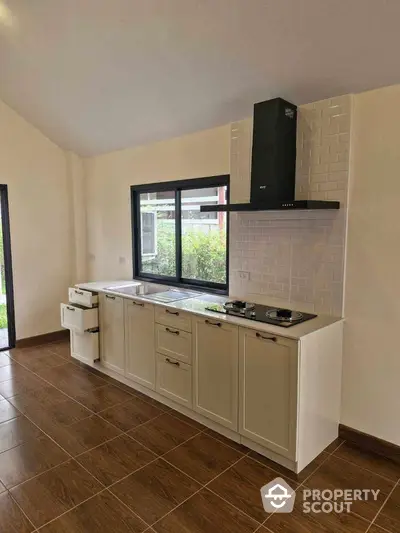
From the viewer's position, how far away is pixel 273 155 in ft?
9.20

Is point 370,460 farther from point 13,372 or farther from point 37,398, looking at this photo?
point 13,372

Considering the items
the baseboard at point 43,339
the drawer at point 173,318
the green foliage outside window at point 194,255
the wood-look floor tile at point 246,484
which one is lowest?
the wood-look floor tile at point 246,484

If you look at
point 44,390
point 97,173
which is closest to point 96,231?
point 97,173

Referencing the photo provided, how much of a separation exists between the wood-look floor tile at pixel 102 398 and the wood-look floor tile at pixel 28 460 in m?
0.57

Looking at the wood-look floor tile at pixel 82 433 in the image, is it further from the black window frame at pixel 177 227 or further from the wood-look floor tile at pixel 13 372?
the black window frame at pixel 177 227

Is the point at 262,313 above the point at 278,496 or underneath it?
above

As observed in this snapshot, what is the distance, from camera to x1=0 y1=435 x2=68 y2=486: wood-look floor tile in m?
2.44

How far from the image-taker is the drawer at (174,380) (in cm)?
312

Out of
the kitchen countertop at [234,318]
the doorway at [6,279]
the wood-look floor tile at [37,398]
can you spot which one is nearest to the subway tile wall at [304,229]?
the kitchen countertop at [234,318]

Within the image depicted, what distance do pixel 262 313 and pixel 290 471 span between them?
1062 millimetres

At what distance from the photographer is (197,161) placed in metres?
3.77

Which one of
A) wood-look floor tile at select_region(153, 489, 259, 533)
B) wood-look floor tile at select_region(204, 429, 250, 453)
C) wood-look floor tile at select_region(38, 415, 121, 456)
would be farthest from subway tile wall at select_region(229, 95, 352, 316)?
wood-look floor tile at select_region(38, 415, 121, 456)

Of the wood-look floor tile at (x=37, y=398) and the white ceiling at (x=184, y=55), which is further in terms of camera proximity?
the wood-look floor tile at (x=37, y=398)

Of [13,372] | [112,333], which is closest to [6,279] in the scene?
[13,372]
